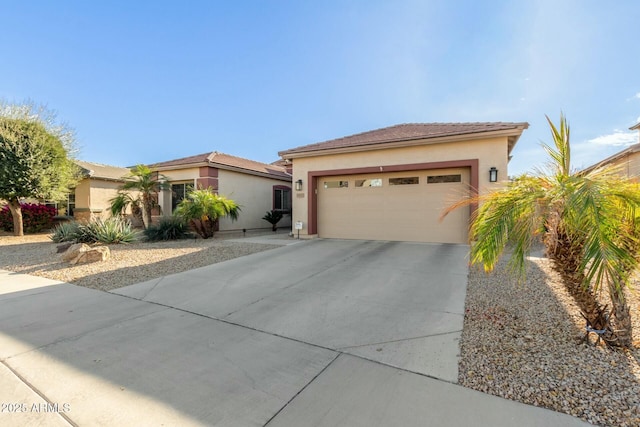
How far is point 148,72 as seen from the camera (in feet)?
38.3

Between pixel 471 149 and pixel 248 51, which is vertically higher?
pixel 248 51

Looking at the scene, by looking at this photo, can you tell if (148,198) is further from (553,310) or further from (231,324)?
(553,310)

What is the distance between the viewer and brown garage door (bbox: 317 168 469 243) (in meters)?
9.48

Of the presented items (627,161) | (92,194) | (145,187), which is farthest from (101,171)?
(627,161)

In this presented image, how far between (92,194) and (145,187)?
22.5ft

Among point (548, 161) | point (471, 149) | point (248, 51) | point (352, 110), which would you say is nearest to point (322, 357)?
point (548, 161)

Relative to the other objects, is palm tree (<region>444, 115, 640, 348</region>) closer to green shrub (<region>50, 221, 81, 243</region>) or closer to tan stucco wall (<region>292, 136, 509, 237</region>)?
tan stucco wall (<region>292, 136, 509, 237</region>)

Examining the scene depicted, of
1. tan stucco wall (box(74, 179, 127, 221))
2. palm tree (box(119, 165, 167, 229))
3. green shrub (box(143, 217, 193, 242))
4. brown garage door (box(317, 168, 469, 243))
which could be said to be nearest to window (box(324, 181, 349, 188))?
brown garage door (box(317, 168, 469, 243))

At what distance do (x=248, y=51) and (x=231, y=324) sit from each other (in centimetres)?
1132

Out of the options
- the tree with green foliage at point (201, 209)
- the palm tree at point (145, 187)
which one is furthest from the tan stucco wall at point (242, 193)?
the tree with green foliage at point (201, 209)

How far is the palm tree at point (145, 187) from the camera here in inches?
480

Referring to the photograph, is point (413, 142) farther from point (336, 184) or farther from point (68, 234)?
point (68, 234)

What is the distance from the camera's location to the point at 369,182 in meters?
10.7

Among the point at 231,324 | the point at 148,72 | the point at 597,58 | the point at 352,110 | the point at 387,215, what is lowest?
the point at 231,324
